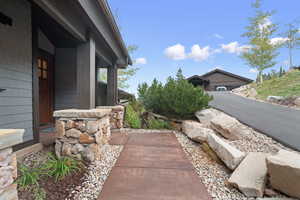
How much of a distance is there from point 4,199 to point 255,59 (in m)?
19.7

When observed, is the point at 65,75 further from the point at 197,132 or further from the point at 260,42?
the point at 260,42

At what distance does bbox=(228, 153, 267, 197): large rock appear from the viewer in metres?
1.76

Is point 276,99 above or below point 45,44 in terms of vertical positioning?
below

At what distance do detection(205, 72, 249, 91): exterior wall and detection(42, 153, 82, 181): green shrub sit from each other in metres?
20.4

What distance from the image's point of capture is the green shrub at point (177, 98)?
4465 millimetres

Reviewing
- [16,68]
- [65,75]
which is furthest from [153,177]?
[65,75]

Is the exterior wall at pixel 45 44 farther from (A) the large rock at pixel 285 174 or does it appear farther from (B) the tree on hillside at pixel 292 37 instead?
(B) the tree on hillside at pixel 292 37

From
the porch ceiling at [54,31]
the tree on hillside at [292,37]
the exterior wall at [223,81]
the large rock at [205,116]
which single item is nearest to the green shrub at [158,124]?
the large rock at [205,116]

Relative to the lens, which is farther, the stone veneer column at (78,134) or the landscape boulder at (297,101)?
the landscape boulder at (297,101)

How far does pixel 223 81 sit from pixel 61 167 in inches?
842

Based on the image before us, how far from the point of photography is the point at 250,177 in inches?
75.0

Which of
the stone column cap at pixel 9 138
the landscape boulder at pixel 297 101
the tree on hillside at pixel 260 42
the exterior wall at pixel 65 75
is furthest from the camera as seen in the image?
the tree on hillside at pixel 260 42

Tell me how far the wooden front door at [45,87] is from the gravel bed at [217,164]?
389cm

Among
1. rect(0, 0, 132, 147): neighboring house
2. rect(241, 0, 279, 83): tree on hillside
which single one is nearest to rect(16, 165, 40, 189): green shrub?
rect(0, 0, 132, 147): neighboring house
